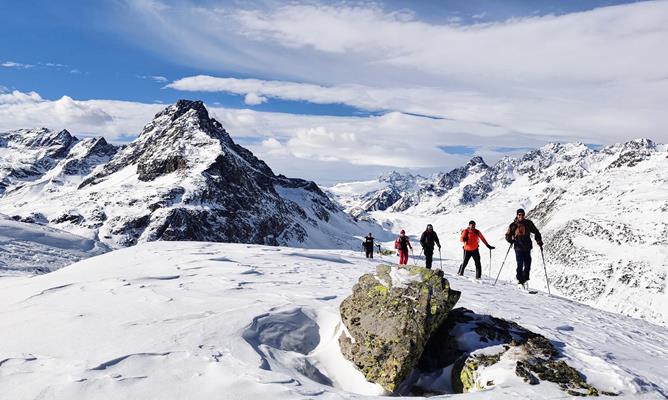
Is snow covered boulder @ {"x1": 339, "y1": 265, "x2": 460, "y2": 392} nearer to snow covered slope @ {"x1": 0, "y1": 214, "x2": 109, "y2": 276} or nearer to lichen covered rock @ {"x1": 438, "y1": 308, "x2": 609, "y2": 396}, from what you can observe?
lichen covered rock @ {"x1": 438, "y1": 308, "x2": 609, "y2": 396}

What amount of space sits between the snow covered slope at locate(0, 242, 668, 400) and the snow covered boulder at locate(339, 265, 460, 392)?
436 mm

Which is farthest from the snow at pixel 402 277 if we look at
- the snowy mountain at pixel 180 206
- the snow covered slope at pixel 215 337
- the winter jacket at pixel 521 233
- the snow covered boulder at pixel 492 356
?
the snowy mountain at pixel 180 206

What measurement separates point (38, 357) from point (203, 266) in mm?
9748

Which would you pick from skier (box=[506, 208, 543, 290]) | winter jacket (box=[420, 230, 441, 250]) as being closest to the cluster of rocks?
skier (box=[506, 208, 543, 290])

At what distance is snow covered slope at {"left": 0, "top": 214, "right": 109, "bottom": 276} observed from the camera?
170 ft

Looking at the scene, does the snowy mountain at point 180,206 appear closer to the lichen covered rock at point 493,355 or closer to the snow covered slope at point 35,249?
the snow covered slope at point 35,249

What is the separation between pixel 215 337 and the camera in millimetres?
9336

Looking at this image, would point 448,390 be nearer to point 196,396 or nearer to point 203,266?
point 196,396

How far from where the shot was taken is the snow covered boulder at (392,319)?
9.33 metres

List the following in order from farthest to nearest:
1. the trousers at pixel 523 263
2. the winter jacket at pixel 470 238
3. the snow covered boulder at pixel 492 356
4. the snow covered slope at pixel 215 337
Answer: the winter jacket at pixel 470 238 < the trousers at pixel 523 263 < the snow covered boulder at pixel 492 356 < the snow covered slope at pixel 215 337

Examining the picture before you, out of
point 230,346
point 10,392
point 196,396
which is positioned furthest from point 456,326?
point 10,392

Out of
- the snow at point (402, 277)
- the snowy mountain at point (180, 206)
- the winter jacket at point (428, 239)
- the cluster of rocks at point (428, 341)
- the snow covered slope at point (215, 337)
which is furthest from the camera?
the snowy mountain at point (180, 206)

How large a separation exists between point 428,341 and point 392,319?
1.34 metres

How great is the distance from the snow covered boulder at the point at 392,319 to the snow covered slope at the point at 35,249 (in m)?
47.4
